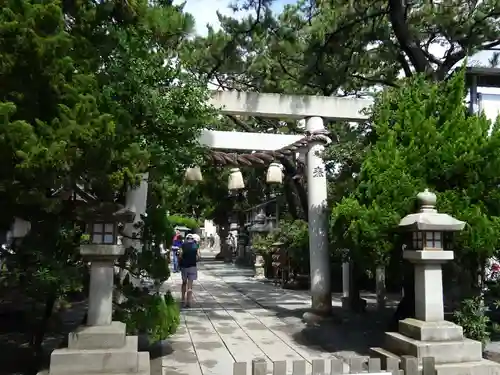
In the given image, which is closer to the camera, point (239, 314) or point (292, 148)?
point (292, 148)

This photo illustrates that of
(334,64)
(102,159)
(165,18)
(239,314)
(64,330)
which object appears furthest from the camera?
(334,64)

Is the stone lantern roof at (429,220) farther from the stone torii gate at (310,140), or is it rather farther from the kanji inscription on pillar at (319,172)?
the kanji inscription on pillar at (319,172)

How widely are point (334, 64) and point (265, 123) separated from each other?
4.96 metres

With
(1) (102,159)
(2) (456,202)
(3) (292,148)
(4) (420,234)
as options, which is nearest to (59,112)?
(1) (102,159)

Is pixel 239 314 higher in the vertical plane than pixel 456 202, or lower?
lower

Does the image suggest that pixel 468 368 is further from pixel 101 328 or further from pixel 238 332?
pixel 238 332

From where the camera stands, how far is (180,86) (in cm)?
646

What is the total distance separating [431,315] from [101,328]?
153 inches

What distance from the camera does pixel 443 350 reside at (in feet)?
18.9

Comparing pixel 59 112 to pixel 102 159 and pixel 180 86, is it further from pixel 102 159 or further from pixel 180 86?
pixel 180 86

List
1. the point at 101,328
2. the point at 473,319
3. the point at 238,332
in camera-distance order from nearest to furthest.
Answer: the point at 101,328, the point at 473,319, the point at 238,332

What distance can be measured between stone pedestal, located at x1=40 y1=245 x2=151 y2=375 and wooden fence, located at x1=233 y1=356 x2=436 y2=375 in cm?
142

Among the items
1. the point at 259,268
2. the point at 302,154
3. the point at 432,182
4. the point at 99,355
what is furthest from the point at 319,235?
the point at 259,268

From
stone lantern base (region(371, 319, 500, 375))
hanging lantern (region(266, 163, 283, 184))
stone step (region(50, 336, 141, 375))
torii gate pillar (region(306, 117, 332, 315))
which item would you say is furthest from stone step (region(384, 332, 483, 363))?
hanging lantern (region(266, 163, 283, 184))
